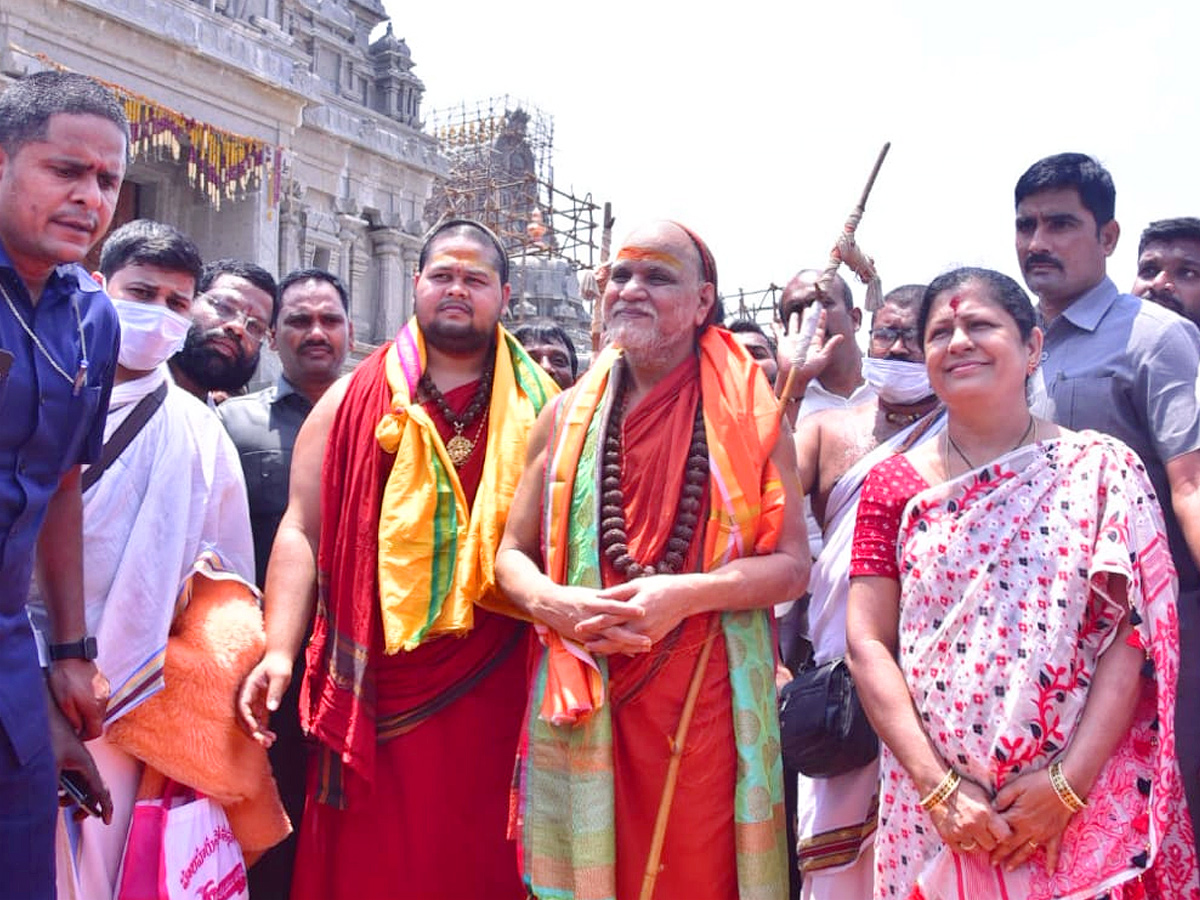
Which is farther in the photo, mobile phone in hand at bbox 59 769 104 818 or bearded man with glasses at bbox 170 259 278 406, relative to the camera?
bearded man with glasses at bbox 170 259 278 406

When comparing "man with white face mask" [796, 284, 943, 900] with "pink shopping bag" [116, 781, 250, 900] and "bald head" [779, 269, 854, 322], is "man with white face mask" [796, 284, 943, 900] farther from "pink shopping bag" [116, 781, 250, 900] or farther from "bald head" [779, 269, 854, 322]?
"pink shopping bag" [116, 781, 250, 900]

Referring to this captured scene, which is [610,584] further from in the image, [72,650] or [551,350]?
[551,350]

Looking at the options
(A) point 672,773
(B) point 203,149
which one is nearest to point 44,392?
(A) point 672,773

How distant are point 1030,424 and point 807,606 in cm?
124

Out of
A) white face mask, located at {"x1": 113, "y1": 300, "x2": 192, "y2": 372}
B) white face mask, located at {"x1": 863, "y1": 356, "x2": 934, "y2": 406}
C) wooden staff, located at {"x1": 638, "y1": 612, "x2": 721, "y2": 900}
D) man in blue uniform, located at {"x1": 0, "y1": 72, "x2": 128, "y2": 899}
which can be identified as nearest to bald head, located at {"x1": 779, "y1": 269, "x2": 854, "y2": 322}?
white face mask, located at {"x1": 863, "y1": 356, "x2": 934, "y2": 406}

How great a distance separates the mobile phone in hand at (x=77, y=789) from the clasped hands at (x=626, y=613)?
128cm

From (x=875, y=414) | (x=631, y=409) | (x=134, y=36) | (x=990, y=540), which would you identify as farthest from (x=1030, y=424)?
(x=134, y=36)

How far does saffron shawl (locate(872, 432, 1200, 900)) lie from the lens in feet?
8.55

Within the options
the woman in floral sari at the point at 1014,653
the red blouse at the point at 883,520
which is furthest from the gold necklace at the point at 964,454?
the red blouse at the point at 883,520

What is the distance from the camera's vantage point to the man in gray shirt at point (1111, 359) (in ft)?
11.0

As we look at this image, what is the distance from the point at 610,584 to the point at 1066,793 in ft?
4.24

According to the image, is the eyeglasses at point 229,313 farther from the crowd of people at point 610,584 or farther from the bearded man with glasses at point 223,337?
the crowd of people at point 610,584

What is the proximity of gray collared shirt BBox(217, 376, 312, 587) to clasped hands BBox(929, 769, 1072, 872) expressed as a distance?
105 inches

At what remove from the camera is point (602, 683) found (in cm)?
305
